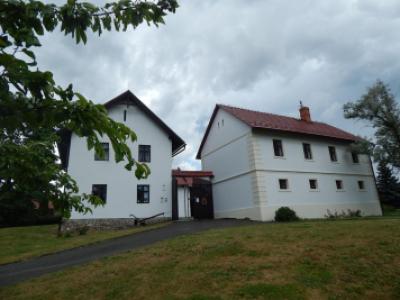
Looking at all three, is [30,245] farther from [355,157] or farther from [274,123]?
[355,157]

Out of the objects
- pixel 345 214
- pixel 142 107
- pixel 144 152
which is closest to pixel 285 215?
pixel 345 214

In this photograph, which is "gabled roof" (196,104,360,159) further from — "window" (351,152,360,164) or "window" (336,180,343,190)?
"window" (336,180,343,190)

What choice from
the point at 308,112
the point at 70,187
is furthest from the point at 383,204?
the point at 70,187

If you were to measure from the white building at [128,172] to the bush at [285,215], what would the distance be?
25.0 ft

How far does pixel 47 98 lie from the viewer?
1.79 m

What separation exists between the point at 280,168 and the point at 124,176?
10801mm

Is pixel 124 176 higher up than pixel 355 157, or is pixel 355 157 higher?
pixel 355 157

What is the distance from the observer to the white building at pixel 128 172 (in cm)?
2009

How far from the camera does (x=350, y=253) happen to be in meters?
8.07

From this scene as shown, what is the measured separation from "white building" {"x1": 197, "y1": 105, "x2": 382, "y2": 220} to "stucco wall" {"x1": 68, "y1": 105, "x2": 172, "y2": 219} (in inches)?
181

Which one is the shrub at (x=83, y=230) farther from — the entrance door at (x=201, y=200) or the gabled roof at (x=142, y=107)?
the gabled roof at (x=142, y=107)

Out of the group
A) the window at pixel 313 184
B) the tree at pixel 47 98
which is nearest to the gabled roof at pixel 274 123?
the window at pixel 313 184

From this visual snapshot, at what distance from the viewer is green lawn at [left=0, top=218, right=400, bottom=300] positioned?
6.16 metres

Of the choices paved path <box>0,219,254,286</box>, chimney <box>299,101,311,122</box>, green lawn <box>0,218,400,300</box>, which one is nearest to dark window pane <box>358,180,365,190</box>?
chimney <box>299,101,311,122</box>
